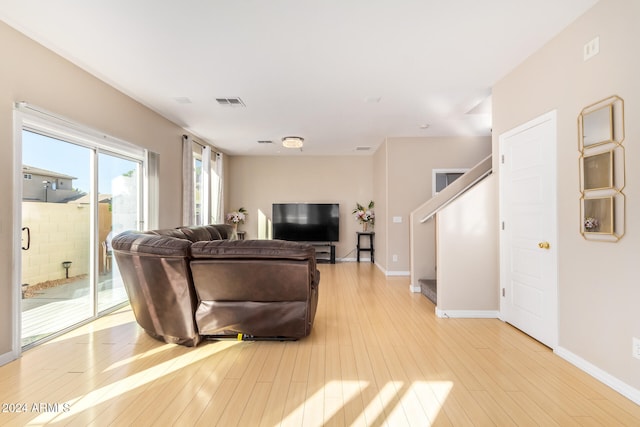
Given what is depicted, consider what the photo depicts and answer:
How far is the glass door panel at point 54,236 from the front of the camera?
2.99 meters

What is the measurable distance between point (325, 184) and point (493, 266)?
5.22 m

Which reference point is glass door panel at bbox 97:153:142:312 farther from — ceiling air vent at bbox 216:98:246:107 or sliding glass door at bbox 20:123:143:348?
ceiling air vent at bbox 216:98:246:107

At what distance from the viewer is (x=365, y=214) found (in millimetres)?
8086

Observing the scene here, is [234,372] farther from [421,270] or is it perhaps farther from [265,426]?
[421,270]

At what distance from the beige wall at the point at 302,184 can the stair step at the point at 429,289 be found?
3437 mm

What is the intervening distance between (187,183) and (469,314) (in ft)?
16.2

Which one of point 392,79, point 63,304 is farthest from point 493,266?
point 63,304

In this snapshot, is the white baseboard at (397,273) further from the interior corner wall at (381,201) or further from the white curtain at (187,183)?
the white curtain at (187,183)

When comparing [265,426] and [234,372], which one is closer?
[265,426]

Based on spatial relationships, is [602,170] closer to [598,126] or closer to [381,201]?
[598,126]

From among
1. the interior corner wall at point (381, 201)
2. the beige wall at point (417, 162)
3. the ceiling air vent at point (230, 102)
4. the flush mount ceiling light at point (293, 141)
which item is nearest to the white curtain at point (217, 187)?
the flush mount ceiling light at point (293, 141)

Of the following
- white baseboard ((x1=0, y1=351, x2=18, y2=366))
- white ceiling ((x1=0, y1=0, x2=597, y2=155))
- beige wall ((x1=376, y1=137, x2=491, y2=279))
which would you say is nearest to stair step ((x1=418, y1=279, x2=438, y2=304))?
beige wall ((x1=376, y1=137, x2=491, y2=279))

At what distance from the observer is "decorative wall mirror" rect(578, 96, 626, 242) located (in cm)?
220

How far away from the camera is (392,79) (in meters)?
3.64
